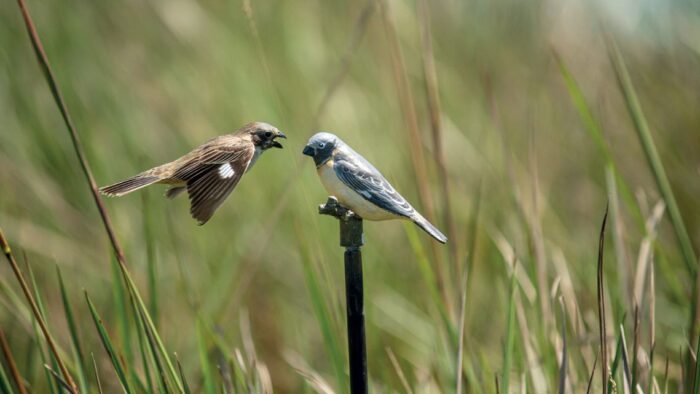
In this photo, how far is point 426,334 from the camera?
2.40m

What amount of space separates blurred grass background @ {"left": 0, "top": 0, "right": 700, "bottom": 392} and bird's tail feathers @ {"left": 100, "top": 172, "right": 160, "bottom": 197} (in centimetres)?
118

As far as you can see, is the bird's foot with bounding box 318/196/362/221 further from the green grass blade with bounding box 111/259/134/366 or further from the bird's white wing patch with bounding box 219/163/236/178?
the green grass blade with bounding box 111/259/134/366

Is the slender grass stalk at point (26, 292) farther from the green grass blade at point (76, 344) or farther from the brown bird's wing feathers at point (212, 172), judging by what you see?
the brown bird's wing feathers at point (212, 172)

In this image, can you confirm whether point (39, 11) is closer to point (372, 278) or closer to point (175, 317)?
point (175, 317)

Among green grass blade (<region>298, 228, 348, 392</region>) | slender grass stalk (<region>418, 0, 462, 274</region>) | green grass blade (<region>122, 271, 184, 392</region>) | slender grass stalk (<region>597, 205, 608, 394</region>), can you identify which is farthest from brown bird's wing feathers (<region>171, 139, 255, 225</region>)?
slender grass stalk (<region>418, 0, 462, 274</region>)

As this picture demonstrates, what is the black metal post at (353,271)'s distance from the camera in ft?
3.29

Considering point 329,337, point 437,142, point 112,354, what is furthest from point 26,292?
point 437,142

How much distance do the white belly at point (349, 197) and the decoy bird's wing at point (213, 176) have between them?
10cm

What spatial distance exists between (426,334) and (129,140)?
3.23 ft

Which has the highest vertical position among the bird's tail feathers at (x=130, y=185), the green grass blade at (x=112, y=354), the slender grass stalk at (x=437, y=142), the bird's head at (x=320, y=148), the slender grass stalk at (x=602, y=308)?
the slender grass stalk at (x=437, y=142)

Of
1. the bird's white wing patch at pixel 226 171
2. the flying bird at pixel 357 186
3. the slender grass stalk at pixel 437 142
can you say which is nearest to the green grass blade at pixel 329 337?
the slender grass stalk at pixel 437 142

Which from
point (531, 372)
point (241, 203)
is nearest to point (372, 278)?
point (241, 203)

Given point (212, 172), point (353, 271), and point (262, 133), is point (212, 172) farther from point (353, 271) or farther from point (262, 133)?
point (353, 271)

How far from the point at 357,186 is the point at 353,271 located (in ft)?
0.34
